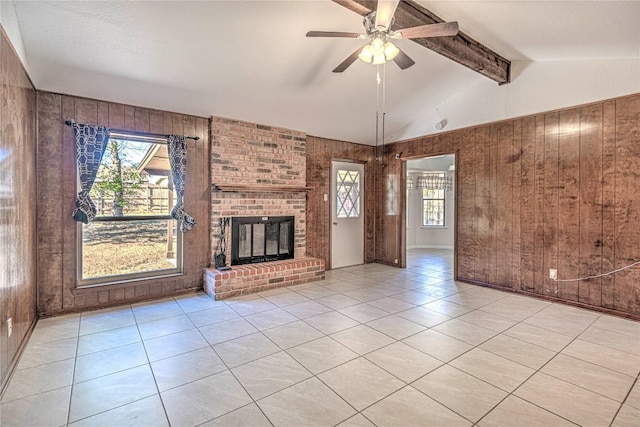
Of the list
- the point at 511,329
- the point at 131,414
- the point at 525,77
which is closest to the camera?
the point at 131,414

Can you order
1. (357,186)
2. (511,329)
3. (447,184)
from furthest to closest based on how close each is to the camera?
1. (447,184)
2. (357,186)
3. (511,329)

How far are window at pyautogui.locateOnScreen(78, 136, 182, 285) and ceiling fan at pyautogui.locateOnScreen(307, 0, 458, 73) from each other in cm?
292

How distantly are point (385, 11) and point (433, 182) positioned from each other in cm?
716

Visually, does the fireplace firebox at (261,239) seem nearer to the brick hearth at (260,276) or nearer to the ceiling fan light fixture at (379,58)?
the brick hearth at (260,276)

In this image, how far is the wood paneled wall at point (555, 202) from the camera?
3477 millimetres

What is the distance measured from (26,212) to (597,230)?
20.7 feet

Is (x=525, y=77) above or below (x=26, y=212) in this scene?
above

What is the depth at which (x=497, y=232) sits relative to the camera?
4.58 m

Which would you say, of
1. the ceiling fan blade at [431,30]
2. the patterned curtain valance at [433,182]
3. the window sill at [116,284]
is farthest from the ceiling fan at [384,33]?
the patterned curtain valance at [433,182]

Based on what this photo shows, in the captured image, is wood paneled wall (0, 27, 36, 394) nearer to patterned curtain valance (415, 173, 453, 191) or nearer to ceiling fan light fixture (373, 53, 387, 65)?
ceiling fan light fixture (373, 53, 387, 65)

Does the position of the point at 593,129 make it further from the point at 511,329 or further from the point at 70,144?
the point at 70,144

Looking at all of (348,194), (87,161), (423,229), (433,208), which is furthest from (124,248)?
(433,208)

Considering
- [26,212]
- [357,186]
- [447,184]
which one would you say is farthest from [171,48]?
[447,184]

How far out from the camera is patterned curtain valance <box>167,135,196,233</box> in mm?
4105
